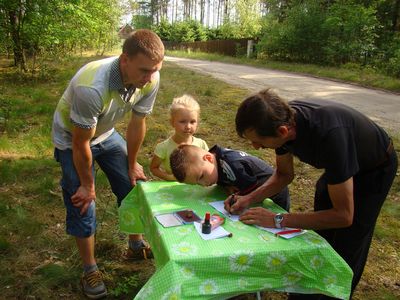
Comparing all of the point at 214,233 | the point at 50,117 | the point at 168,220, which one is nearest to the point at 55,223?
the point at 168,220

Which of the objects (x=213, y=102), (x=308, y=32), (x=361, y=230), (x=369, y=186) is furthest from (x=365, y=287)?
(x=308, y=32)

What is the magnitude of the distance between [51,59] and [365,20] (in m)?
13.7

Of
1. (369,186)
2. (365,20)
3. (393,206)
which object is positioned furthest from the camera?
(365,20)

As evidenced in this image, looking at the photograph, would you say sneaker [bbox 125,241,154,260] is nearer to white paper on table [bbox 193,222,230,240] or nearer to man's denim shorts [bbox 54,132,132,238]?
man's denim shorts [bbox 54,132,132,238]

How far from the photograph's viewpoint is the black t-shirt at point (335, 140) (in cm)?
169

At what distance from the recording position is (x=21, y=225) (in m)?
3.52

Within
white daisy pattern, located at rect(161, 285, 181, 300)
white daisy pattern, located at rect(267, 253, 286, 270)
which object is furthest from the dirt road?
white daisy pattern, located at rect(161, 285, 181, 300)

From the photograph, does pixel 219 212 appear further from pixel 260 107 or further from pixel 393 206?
pixel 393 206

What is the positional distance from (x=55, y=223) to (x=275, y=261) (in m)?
2.61

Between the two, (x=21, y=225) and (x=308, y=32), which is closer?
(x=21, y=225)

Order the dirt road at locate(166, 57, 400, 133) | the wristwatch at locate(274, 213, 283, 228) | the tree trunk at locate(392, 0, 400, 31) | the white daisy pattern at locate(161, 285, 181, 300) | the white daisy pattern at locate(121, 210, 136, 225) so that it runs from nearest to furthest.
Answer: the white daisy pattern at locate(161, 285, 181, 300), the wristwatch at locate(274, 213, 283, 228), the white daisy pattern at locate(121, 210, 136, 225), the dirt road at locate(166, 57, 400, 133), the tree trunk at locate(392, 0, 400, 31)

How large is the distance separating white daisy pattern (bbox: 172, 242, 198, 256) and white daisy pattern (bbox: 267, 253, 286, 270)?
0.34m

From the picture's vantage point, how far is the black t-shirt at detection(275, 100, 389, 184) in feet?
5.53

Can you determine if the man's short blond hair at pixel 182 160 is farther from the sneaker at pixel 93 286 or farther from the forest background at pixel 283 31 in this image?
the forest background at pixel 283 31
